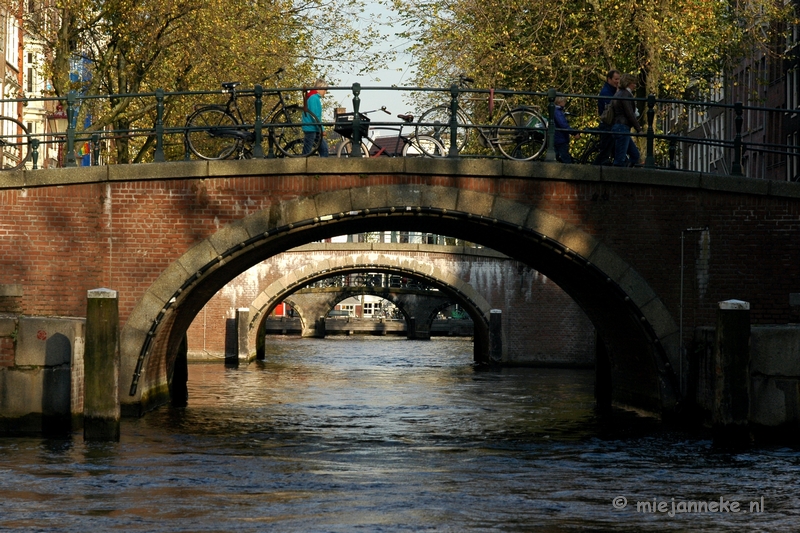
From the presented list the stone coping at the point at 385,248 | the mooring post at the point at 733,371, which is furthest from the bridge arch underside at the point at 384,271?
the mooring post at the point at 733,371

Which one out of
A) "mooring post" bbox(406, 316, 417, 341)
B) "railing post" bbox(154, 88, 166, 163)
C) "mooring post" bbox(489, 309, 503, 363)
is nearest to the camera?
"railing post" bbox(154, 88, 166, 163)

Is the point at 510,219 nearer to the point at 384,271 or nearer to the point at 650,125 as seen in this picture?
the point at 650,125

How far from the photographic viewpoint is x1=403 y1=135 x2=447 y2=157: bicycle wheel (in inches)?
751

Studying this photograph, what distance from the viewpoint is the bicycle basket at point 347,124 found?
18.5 m

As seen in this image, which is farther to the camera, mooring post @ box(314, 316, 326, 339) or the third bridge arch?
mooring post @ box(314, 316, 326, 339)

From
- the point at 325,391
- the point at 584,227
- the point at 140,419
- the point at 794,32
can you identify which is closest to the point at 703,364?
the point at 584,227

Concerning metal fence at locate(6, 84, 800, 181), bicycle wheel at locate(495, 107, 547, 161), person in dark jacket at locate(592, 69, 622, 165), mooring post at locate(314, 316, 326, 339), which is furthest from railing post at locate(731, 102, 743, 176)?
mooring post at locate(314, 316, 326, 339)

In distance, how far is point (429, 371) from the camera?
115 feet

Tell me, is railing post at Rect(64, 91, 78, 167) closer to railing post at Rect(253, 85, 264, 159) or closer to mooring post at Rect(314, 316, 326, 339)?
railing post at Rect(253, 85, 264, 159)

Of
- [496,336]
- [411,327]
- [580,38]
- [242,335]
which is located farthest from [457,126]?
[411,327]

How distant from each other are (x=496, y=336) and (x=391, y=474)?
21027mm

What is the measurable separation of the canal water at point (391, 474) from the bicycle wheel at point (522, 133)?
363cm

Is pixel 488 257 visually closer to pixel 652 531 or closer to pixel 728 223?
pixel 728 223

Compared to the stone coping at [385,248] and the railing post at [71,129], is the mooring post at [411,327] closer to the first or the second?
the stone coping at [385,248]
